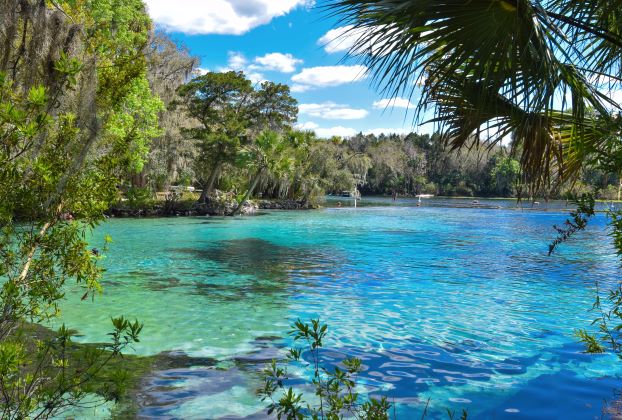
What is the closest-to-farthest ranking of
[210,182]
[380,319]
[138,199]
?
[380,319] < [138,199] < [210,182]

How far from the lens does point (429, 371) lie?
230 inches

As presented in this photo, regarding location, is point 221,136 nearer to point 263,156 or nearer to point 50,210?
point 263,156

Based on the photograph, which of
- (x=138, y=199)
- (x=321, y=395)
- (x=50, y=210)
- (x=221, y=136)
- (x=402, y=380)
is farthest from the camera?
(x=221, y=136)

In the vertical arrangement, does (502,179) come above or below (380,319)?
above

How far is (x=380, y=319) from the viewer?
8.21 metres

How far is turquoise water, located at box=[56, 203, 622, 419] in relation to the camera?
514 cm

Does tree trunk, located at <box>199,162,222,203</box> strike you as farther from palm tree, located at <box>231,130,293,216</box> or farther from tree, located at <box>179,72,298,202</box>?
palm tree, located at <box>231,130,293,216</box>

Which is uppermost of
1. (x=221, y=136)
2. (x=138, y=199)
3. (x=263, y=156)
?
(x=221, y=136)

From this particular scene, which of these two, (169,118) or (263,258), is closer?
(263,258)

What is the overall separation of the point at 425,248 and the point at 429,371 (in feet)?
43.2

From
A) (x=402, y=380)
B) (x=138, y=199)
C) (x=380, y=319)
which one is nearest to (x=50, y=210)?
(x=402, y=380)

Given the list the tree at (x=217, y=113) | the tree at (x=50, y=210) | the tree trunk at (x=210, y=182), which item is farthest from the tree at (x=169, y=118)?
the tree at (x=50, y=210)

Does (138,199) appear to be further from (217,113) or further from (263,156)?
(263,156)

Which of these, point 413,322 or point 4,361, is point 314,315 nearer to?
point 413,322
